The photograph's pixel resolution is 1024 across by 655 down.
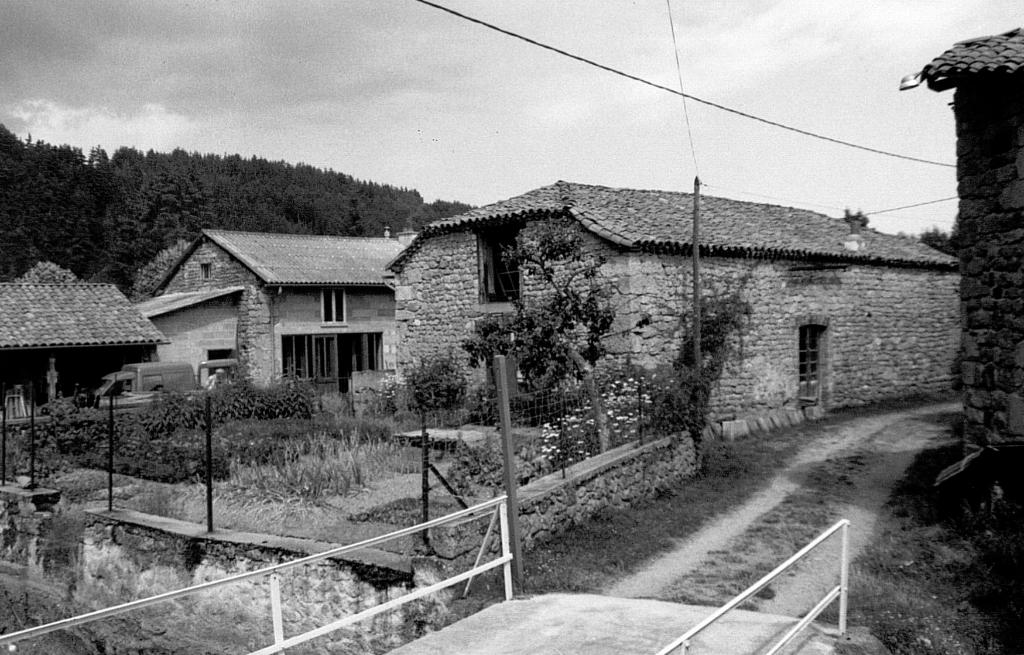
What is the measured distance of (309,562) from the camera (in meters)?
5.73

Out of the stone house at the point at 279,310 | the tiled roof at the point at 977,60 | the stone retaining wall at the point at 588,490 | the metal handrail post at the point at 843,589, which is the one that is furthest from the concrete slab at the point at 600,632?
the stone house at the point at 279,310

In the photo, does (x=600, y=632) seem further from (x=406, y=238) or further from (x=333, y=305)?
(x=406, y=238)

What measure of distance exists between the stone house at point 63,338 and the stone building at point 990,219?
17.6m

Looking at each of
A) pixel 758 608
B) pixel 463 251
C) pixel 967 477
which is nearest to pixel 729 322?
pixel 463 251

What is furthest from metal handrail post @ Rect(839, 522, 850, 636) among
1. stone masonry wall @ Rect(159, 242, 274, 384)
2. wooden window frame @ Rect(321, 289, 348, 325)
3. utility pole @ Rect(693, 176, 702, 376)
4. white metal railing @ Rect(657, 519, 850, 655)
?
wooden window frame @ Rect(321, 289, 348, 325)

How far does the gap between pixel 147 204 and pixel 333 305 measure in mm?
32426

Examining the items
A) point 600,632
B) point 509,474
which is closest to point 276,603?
point 600,632

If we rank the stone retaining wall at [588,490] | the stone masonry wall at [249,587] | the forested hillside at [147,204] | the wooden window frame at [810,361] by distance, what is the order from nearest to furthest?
the stone retaining wall at [588,490] → the stone masonry wall at [249,587] → the wooden window frame at [810,361] → the forested hillside at [147,204]

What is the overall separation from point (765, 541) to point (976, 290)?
11.4ft

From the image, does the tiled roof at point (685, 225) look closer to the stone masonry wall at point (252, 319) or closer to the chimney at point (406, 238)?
the stone masonry wall at point (252, 319)

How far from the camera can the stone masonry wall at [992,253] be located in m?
7.69

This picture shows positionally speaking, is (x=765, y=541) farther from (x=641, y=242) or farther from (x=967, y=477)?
(x=641, y=242)

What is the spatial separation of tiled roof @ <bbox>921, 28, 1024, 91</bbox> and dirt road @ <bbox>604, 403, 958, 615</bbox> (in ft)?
15.5

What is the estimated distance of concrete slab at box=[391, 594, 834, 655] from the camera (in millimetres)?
4691
